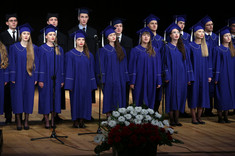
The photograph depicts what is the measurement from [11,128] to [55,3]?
5214 millimetres

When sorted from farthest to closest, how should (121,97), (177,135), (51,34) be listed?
(121,97) → (51,34) → (177,135)

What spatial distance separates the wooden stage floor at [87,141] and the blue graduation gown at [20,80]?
41 cm

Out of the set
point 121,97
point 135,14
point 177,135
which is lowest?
point 177,135

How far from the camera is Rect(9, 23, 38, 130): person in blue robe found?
23.1 ft

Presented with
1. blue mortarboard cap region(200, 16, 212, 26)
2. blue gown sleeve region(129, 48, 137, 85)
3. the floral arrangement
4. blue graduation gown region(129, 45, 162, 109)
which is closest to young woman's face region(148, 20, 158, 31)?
blue graduation gown region(129, 45, 162, 109)

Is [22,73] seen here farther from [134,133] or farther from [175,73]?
[134,133]

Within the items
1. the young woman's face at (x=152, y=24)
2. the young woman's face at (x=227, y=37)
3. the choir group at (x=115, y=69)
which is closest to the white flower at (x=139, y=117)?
the choir group at (x=115, y=69)

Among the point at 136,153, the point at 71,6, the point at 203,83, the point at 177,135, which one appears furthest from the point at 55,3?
the point at 136,153

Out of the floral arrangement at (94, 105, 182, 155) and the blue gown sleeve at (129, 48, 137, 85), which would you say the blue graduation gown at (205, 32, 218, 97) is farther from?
the floral arrangement at (94, 105, 182, 155)

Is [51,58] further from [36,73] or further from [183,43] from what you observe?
[183,43]

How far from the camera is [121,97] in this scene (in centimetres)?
764

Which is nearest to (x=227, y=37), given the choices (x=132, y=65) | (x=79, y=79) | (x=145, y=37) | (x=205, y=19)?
(x=205, y=19)

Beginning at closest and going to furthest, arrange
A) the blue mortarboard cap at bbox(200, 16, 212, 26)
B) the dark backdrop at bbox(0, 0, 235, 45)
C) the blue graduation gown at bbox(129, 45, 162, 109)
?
the blue graduation gown at bbox(129, 45, 162, 109) → the blue mortarboard cap at bbox(200, 16, 212, 26) → the dark backdrop at bbox(0, 0, 235, 45)

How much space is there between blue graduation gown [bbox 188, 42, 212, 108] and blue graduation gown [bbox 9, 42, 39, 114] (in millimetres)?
2776
